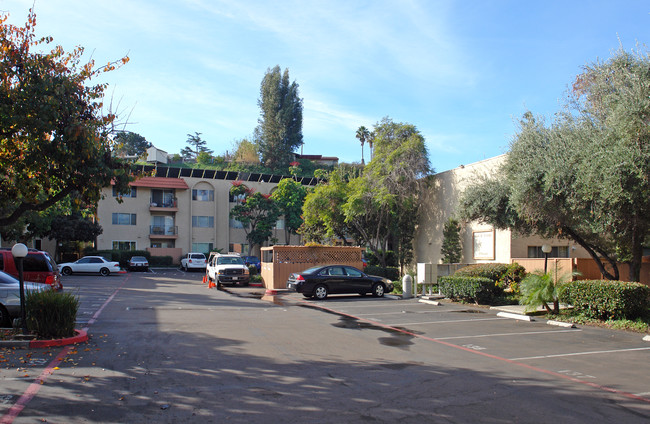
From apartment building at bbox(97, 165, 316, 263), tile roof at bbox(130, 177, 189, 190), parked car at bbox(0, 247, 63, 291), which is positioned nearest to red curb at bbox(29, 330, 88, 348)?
parked car at bbox(0, 247, 63, 291)

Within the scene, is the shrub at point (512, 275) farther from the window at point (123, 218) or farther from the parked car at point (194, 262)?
the window at point (123, 218)

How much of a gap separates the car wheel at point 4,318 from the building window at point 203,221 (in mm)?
41018

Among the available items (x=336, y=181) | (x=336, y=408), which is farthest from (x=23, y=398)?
(x=336, y=181)

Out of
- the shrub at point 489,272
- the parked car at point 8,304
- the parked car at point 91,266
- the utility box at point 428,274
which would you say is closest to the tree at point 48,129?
the parked car at point 8,304

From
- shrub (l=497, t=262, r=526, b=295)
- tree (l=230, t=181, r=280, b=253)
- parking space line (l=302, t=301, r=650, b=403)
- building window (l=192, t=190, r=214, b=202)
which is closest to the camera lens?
parking space line (l=302, t=301, r=650, b=403)

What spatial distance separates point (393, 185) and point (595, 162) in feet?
58.3

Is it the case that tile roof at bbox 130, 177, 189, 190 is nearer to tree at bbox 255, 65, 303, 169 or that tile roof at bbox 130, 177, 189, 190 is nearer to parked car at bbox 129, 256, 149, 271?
parked car at bbox 129, 256, 149, 271

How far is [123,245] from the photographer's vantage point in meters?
49.6

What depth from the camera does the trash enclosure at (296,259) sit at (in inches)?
951

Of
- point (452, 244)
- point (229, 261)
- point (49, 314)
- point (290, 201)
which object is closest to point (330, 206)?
point (229, 261)

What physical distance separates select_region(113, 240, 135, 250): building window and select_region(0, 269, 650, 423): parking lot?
1477 inches

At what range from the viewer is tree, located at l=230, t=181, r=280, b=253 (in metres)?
47.9

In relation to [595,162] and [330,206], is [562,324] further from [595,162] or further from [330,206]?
[330,206]

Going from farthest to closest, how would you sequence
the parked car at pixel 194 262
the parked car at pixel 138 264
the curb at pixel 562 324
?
the parked car at pixel 194 262
the parked car at pixel 138 264
the curb at pixel 562 324
